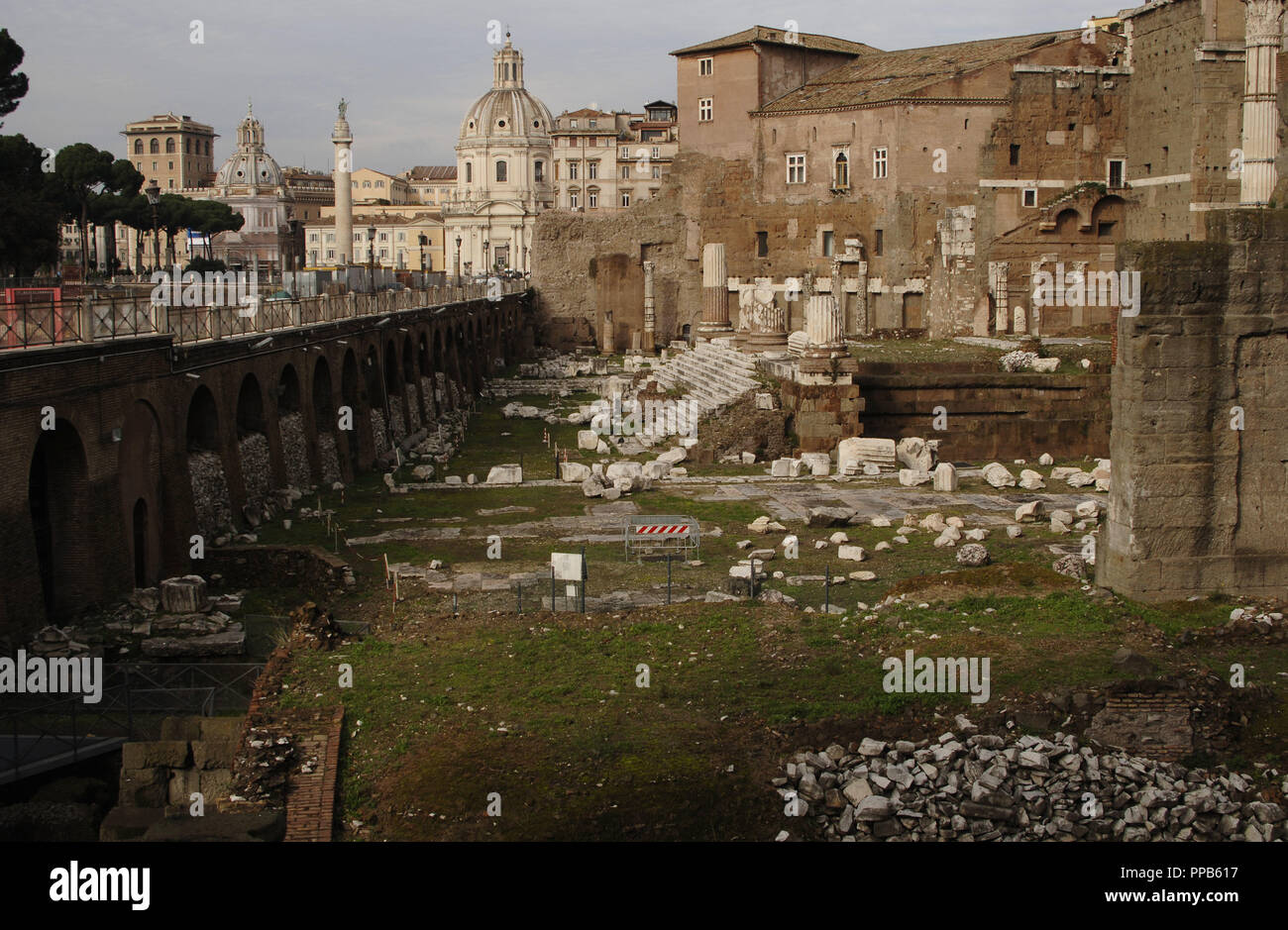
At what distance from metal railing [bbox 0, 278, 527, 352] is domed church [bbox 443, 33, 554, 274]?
83382mm

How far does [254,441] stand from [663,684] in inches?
511

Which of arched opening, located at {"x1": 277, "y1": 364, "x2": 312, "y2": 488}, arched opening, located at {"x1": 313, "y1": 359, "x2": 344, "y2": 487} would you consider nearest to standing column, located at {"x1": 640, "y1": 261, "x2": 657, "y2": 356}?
arched opening, located at {"x1": 313, "y1": 359, "x2": 344, "y2": 487}

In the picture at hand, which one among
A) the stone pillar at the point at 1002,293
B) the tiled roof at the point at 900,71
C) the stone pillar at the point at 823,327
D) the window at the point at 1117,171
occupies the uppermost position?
the tiled roof at the point at 900,71

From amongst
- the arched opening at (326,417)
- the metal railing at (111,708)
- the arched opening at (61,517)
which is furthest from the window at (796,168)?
the metal railing at (111,708)

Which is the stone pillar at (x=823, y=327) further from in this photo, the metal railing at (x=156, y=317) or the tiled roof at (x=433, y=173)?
the tiled roof at (x=433, y=173)

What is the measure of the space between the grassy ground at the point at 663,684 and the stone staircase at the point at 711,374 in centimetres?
1350

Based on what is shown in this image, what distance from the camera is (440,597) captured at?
1647 centimetres

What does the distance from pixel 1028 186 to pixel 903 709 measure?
32.9 metres

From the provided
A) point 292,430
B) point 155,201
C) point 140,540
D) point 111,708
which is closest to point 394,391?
point 155,201

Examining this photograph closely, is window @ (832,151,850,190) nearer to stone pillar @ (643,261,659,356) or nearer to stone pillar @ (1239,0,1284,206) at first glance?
stone pillar @ (643,261,659,356)

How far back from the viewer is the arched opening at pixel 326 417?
89.1 feet

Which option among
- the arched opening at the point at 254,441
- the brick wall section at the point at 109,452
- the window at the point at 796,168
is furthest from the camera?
the window at the point at 796,168

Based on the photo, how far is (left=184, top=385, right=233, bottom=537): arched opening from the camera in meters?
20.2

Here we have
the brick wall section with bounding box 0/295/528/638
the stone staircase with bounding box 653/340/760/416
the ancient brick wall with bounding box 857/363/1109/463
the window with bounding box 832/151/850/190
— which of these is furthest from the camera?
the window with bounding box 832/151/850/190
